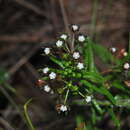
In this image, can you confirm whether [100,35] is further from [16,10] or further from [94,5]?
[16,10]

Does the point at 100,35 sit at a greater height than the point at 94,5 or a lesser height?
lesser

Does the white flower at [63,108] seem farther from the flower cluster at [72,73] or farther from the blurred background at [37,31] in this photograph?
the blurred background at [37,31]

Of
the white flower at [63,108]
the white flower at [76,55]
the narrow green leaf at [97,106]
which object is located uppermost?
the white flower at [76,55]

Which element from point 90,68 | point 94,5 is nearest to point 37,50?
point 94,5

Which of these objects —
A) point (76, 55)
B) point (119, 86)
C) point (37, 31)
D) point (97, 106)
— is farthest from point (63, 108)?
point (37, 31)

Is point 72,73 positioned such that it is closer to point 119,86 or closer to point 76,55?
point 76,55

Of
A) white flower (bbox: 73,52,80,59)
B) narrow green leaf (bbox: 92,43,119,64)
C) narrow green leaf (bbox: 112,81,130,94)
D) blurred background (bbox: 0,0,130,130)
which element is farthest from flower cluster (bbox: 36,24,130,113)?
blurred background (bbox: 0,0,130,130)

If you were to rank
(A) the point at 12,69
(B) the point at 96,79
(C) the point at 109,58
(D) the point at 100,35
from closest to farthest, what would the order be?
(B) the point at 96,79 < (C) the point at 109,58 < (A) the point at 12,69 < (D) the point at 100,35

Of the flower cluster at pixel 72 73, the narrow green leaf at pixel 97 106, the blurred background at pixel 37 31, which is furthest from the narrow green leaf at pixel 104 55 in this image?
the blurred background at pixel 37 31
